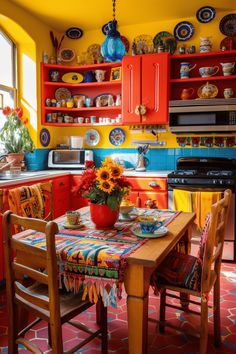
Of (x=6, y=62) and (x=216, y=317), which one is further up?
(x=6, y=62)

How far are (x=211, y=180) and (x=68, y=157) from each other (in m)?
1.86

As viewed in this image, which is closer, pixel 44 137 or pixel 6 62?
pixel 6 62

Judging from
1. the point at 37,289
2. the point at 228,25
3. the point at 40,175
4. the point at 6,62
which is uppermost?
the point at 228,25

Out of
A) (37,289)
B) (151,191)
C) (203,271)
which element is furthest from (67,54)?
(203,271)

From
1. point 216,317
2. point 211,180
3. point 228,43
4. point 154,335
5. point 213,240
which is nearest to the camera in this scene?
point 213,240

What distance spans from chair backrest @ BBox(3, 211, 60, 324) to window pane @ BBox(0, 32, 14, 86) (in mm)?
3003

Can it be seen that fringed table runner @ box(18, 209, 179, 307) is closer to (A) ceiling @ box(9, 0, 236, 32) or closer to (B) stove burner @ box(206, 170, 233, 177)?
(B) stove burner @ box(206, 170, 233, 177)

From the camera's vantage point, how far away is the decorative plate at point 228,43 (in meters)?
3.98

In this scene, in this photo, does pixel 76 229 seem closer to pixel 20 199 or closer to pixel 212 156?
pixel 20 199

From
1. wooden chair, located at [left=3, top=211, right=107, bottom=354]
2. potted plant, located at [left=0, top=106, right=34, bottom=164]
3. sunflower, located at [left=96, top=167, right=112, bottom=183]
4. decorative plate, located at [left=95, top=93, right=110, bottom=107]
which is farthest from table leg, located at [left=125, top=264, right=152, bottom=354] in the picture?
decorative plate, located at [left=95, top=93, right=110, bottom=107]

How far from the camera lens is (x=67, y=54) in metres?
4.70

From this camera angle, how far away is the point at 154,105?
4.11m

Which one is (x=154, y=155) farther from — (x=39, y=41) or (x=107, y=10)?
(x=39, y=41)

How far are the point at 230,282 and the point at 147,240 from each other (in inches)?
65.4
